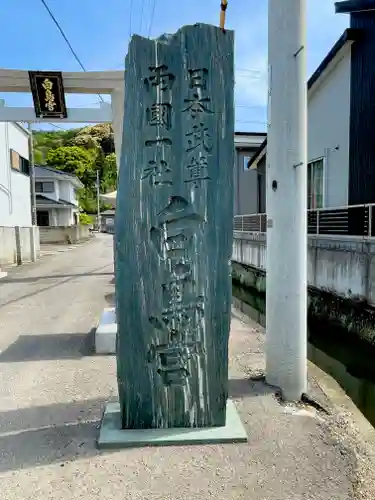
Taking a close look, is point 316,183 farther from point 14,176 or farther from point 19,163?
point 19,163

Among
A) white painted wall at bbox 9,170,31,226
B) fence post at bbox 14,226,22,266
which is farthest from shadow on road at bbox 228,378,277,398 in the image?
white painted wall at bbox 9,170,31,226

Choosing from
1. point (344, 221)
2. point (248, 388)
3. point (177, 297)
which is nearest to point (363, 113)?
point (344, 221)

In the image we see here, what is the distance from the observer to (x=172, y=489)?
8.37 feet

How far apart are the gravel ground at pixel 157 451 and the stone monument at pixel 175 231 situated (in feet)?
0.82

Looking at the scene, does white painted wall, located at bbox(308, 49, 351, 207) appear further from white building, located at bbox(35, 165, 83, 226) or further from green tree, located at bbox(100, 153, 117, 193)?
green tree, located at bbox(100, 153, 117, 193)

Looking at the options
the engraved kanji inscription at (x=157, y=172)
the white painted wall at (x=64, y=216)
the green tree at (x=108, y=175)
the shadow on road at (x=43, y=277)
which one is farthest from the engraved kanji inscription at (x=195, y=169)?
the green tree at (x=108, y=175)

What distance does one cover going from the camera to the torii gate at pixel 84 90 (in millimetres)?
6824

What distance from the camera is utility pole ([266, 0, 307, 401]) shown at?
3814 millimetres

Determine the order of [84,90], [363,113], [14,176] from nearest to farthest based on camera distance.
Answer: [84,90]
[363,113]
[14,176]

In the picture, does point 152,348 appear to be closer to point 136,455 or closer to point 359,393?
point 136,455

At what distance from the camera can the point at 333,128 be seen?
38.6ft

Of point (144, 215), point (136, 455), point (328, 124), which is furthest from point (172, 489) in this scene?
point (328, 124)

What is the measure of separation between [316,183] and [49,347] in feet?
32.7

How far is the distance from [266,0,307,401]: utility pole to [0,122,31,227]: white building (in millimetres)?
14856
